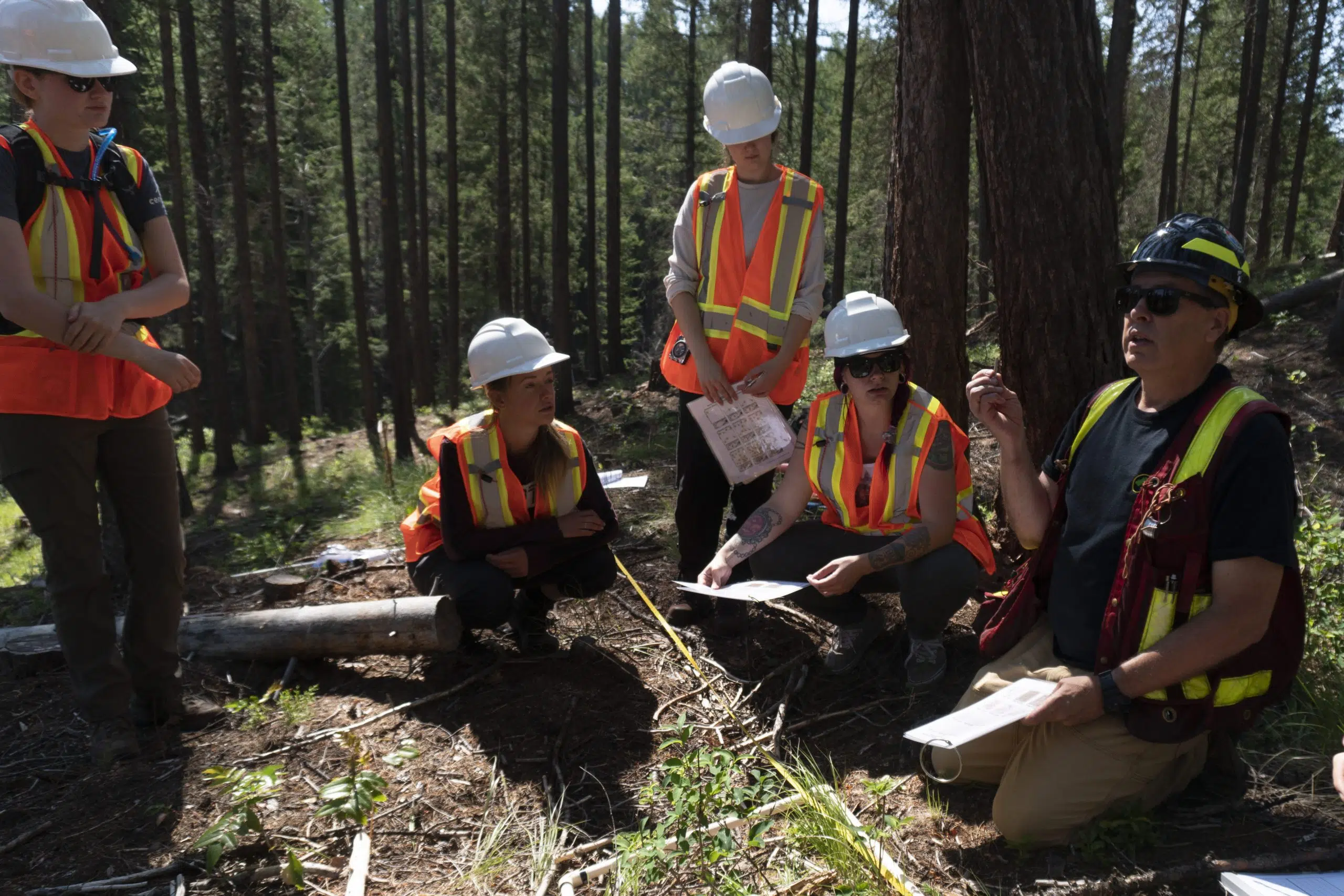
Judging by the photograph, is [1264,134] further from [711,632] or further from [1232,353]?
[711,632]

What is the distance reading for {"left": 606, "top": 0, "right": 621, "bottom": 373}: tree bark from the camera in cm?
2053

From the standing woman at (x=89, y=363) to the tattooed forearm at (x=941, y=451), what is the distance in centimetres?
264

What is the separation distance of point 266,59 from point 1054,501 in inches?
Answer: 779

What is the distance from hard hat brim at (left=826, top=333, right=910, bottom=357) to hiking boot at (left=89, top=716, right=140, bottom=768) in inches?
115

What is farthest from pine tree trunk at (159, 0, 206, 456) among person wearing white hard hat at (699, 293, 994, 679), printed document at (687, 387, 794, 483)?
person wearing white hard hat at (699, 293, 994, 679)

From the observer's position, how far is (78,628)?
3271mm

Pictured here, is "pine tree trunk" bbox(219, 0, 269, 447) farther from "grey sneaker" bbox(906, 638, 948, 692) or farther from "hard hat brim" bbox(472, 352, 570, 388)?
"grey sneaker" bbox(906, 638, 948, 692)

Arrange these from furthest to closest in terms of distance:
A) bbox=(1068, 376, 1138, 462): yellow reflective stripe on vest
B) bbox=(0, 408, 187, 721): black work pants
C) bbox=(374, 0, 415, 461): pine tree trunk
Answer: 1. bbox=(374, 0, 415, 461): pine tree trunk
2. bbox=(0, 408, 187, 721): black work pants
3. bbox=(1068, 376, 1138, 462): yellow reflective stripe on vest

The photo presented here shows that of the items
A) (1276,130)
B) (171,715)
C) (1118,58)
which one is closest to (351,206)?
(1118,58)

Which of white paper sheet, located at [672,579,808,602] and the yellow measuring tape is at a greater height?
white paper sheet, located at [672,579,808,602]

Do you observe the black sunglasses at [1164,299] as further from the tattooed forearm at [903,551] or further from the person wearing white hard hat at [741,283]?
the person wearing white hard hat at [741,283]

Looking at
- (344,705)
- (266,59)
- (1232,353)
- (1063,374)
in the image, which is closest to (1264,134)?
(1232,353)

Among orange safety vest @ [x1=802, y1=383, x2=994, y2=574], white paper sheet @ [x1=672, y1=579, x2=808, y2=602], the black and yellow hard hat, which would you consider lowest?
white paper sheet @ [x1=672, y1=579, x2=808, y2=602]

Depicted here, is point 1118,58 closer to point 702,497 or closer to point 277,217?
point 702,497
